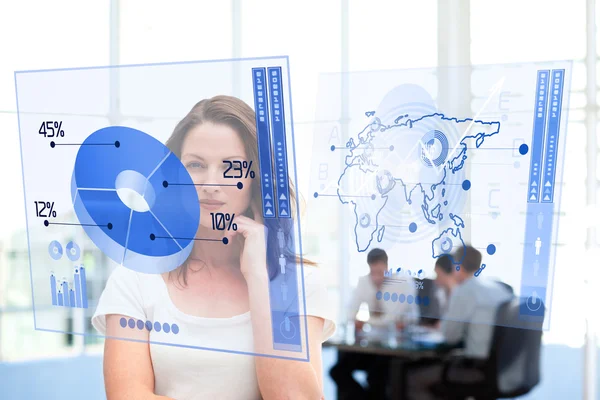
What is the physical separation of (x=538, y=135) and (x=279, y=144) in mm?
611

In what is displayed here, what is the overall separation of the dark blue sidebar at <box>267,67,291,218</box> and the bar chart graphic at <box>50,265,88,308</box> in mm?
695

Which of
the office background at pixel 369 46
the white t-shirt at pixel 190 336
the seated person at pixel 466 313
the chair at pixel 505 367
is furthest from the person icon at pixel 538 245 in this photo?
the chair at pixel 505 367

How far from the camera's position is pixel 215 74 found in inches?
69.9

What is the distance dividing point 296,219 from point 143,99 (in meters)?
0.56

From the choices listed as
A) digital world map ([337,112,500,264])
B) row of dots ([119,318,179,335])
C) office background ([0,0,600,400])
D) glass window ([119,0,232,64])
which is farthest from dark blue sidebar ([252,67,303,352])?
glass window ([119,0,232,64])

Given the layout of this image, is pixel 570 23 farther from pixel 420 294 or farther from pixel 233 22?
pixel 420 294

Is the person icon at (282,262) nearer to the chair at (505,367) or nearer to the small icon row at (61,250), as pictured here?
the small icon row at (61,250)

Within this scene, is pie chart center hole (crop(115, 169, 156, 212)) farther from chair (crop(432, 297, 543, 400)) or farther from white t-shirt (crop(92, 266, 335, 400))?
chair (crop(432, 297, 543, 400))

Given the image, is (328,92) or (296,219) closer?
(296,219)

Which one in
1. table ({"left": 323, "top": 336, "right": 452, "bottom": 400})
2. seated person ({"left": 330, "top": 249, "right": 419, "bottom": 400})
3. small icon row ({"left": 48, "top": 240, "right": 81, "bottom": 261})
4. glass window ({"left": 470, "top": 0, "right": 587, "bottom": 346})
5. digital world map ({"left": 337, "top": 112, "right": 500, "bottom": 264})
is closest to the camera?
digital world map ({"left": 337, "top": 112, "right": 500, "bottom": 264})

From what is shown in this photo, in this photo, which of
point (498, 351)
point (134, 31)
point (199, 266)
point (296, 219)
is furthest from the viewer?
point (498, 351)

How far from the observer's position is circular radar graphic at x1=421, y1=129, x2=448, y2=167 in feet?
5.65

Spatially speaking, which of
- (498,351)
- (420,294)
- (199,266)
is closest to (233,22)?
(199,266)

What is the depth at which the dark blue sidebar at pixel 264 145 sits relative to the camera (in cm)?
168
